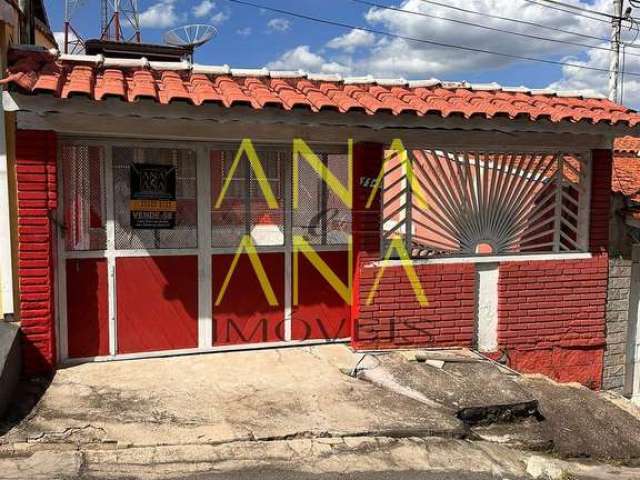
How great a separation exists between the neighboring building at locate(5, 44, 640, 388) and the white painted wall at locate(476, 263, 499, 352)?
0.02m

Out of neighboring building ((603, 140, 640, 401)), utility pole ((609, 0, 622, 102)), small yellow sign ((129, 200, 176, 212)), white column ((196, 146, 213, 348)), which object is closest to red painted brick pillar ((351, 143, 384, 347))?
white column ((196, 146, 213, 348))

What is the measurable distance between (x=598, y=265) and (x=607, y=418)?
1.90 meters

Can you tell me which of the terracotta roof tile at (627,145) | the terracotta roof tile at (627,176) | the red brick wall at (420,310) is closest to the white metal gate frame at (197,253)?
the red brick wall at (420,310)

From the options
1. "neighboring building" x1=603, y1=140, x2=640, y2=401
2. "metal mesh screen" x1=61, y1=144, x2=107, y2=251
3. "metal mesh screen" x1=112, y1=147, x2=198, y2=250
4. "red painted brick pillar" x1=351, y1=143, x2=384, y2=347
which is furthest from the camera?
"neighboring building" x1=603, y1=140, x2=640, y2=401

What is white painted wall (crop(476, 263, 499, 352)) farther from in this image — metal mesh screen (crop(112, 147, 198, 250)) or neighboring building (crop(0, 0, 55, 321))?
neighboring building (crop(0, 0, 55, 321))

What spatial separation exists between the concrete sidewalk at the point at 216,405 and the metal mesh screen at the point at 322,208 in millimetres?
1306

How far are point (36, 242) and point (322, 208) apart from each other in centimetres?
271

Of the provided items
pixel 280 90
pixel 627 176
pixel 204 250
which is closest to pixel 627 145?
pixel 627 176

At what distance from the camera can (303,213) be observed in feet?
19.4

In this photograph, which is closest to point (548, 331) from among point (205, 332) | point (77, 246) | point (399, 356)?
point (399, 356)

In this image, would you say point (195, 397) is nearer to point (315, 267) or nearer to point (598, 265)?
point (315, 267)

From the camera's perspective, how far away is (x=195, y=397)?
15.2 ft

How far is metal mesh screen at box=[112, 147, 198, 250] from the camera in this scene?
527 cm

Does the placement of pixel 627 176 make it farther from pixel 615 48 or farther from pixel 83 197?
pixel 615 48
